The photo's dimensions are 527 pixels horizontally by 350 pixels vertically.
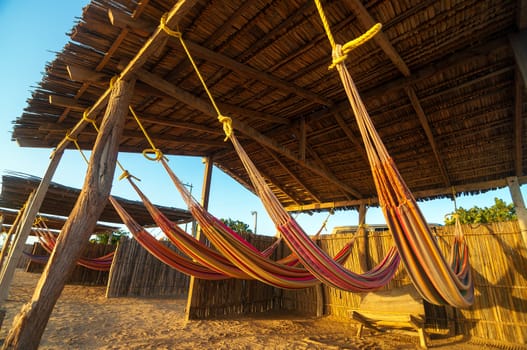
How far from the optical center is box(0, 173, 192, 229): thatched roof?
14.9ft

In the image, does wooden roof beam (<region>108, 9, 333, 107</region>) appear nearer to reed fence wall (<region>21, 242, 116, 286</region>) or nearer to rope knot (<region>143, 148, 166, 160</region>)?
rope knot (<region>143, 148, 166, 160</region>)

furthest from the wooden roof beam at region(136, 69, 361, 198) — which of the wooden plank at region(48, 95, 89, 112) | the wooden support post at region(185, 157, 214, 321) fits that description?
the wooden support post at region(185, 157, 214, 321)

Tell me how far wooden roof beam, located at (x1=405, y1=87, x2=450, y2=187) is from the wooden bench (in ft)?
6.29

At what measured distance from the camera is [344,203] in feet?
17.7

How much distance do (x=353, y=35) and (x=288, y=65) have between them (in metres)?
0.61

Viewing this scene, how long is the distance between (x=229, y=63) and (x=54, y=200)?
5233 millimetres

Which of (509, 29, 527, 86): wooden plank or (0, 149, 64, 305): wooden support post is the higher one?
(509, 29, 527, 86): wooden plank

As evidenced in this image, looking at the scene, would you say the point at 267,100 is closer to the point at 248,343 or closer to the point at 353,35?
the point at 353,35

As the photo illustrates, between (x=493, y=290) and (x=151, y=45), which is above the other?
(x=151, y=45)

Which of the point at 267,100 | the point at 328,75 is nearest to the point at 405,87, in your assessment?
the point at 328,75

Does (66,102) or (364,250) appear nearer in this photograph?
(66,102)

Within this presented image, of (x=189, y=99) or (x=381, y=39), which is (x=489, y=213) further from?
(x=189, y=99)

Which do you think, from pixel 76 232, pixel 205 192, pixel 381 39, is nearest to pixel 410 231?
pixel 381 39

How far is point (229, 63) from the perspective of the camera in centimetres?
238
